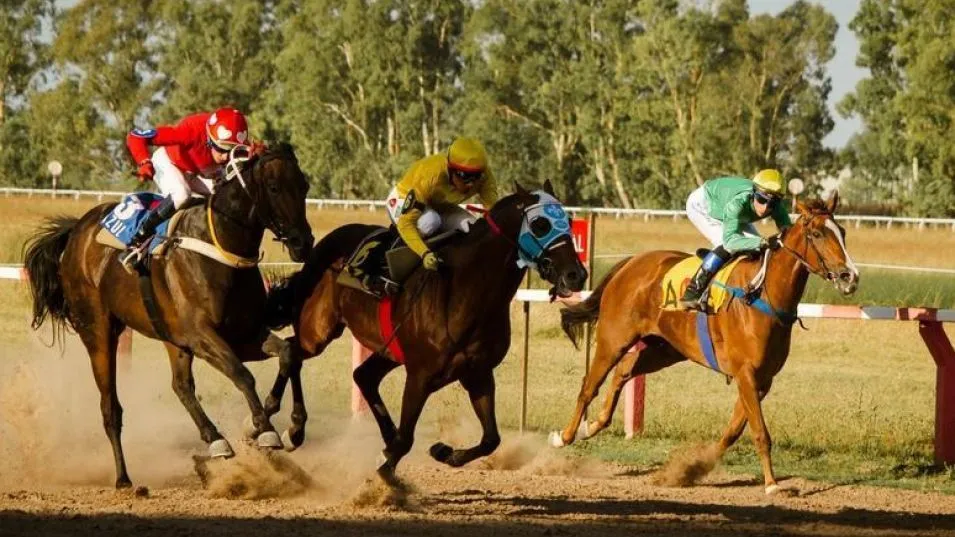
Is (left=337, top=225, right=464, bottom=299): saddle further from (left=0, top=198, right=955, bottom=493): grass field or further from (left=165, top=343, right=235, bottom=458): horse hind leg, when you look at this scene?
(left=0, top=198, right=955, bottom=493): grass field

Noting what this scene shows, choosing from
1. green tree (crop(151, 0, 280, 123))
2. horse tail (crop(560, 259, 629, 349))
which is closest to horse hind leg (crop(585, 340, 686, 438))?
horse tail (crop(560, 259, 629, 349))

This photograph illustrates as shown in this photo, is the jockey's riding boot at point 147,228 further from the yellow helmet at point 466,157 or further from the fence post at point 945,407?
the fence post at point 945,407

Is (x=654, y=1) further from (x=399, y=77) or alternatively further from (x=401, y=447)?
(x=401, y=447)

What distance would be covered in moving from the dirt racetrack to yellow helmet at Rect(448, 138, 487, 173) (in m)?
1.70

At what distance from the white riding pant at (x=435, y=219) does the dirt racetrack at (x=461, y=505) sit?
1397 mm

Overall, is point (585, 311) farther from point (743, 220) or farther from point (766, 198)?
point (766, 198)

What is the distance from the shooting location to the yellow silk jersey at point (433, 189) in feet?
28.9

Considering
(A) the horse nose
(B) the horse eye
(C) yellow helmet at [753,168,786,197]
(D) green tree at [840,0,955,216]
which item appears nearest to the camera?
(A) the horse nose

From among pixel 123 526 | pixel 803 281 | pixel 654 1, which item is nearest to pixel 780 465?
pixel 803 281

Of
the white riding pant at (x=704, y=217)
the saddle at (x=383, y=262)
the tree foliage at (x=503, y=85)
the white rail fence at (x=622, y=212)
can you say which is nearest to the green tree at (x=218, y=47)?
the tree foliage at (x=503, y=85)

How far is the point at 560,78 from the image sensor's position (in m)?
60.1

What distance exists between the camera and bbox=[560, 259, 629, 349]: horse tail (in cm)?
1159

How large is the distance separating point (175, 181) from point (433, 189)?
1.50 metres

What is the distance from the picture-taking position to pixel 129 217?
9523 millimetres
